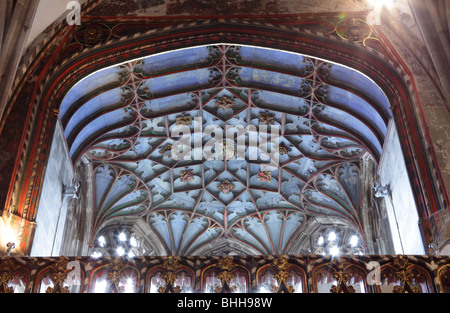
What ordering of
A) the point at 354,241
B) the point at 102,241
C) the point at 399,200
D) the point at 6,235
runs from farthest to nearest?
the point at 102,241 → the point at 354,241 → the point at 399,200 → the point at 6,235

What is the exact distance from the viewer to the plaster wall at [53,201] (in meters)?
12.5

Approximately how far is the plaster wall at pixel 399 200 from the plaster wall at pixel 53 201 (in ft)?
25.5

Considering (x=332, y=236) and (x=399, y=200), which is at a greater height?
(x=332, y=236)

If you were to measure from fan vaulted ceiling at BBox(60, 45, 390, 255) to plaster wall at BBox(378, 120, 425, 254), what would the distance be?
Result: 26.2 inches

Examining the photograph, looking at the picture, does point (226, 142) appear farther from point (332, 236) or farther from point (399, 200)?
point (399, 200)

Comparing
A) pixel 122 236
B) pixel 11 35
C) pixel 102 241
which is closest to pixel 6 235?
pixel 11 35

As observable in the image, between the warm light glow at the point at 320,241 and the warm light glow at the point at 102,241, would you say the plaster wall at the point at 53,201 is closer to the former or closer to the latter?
the warm light glow at the point at 102,241

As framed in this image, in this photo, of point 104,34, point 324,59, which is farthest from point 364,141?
point 104,34

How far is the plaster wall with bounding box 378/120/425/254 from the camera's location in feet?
40.0

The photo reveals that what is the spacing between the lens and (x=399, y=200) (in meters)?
13.3

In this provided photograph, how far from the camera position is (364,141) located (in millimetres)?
15961

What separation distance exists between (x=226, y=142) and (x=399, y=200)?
281 inches

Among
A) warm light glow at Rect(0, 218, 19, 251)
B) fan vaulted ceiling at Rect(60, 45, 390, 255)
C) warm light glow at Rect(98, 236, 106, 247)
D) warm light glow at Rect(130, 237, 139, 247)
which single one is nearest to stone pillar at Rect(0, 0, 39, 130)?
warm light glow at Rect(0, 218, 19, 251)

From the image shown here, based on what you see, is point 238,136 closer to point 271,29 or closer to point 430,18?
point 271,29
